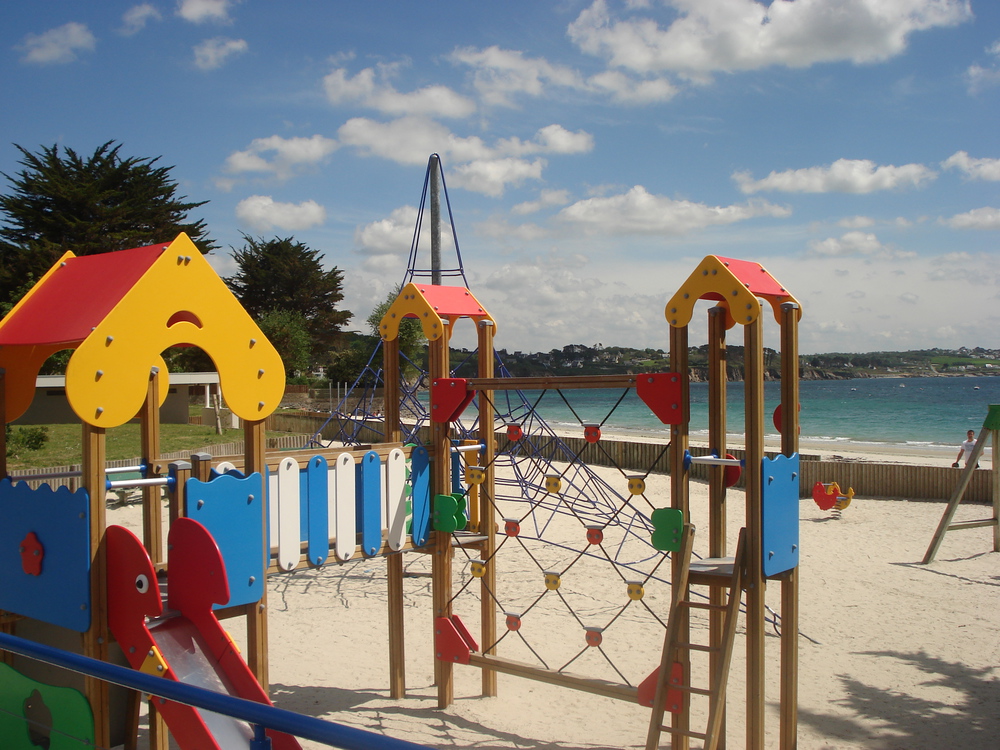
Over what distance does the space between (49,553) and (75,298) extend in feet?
4.63

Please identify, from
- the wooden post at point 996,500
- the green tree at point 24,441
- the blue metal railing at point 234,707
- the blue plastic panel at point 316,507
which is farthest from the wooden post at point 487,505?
the green tree at point 24,441

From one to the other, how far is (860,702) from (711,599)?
233 cm

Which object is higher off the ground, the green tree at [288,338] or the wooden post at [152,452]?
the green tree at [288,338]

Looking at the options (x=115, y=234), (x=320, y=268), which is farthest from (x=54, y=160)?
(x=320, y=268)

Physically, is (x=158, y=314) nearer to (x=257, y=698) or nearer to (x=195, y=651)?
(x=195, y=651)

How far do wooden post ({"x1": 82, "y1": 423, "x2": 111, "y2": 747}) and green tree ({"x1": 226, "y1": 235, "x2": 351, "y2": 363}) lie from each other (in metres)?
53.5

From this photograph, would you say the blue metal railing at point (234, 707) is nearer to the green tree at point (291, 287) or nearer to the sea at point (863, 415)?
the sea at point (863, 415)

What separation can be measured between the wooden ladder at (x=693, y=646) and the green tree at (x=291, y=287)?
5324cm

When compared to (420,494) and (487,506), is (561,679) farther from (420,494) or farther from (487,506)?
(420,494)

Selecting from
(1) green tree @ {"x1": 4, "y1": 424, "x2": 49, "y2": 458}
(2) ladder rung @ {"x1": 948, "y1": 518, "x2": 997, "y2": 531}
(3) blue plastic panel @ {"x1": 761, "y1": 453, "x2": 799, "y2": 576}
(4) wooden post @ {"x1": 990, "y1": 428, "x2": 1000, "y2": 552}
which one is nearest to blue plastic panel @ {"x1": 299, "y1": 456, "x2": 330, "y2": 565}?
(3) blue plastic panel @ {"x1": 761, "y1": 453, "x2": 799, "y2": 576}

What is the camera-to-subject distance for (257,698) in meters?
3.96

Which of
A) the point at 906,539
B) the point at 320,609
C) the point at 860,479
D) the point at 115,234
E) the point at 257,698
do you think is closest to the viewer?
the point at 257,698

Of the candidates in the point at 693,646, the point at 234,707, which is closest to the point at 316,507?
the point at 693,646

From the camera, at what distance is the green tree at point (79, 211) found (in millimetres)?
32000
